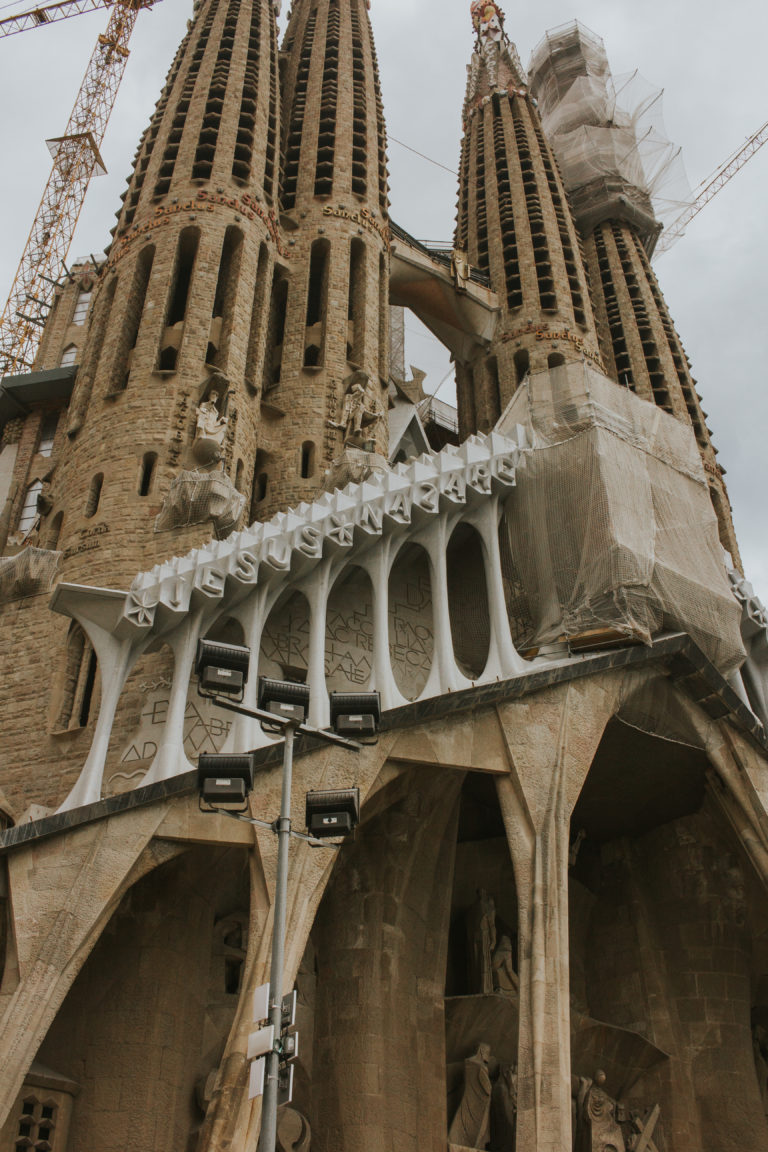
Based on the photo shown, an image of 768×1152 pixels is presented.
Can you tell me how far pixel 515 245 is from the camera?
3338 cm

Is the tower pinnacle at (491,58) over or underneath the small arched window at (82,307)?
over

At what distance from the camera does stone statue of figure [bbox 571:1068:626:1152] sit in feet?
52.7

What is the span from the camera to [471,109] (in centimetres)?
4081

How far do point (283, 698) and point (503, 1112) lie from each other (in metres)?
8.47

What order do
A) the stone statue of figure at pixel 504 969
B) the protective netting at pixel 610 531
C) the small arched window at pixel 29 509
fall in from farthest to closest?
the small arched window at pixel 29 509 → the protective netting at pixel 610 531 → the stone statue of figure at pixel 504 969

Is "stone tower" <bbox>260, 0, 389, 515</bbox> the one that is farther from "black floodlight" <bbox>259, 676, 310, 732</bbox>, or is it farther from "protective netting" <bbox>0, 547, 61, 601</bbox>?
"black floodlight" <bbox>259, 676, 310, 732</bbox>

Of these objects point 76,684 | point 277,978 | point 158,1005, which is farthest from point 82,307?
point 277,978

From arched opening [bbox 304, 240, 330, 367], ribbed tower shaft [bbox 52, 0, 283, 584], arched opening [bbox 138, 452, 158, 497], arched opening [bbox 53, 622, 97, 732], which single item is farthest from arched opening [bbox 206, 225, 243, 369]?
arched opening [bbox 53, 622, 97, 732]

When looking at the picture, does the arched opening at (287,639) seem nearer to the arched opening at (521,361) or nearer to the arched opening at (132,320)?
the arched opening at (132,320)

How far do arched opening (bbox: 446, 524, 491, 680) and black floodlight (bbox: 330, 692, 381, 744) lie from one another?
8569mm

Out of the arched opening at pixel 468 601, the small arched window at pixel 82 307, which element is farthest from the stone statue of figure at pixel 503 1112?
the small arched window at pixel 82 307

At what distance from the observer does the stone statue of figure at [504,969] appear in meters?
16.9

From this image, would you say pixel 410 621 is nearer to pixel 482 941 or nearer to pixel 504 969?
pixel 482 941

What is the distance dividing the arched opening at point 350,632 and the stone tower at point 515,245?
12.3 meters
